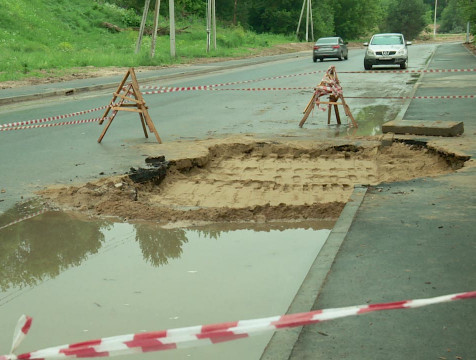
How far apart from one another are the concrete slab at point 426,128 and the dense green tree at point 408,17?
10781cm

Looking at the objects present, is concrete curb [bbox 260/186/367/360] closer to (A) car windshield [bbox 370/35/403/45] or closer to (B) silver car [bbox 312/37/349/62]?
(A) car windshield [bbox 370/35/403/45]

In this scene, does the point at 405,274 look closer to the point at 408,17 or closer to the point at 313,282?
the point at 313,282

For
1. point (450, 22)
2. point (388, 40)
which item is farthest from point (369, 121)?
point (450, 22)

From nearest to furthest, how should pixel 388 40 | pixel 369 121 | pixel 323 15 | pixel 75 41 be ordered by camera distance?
pixel 369 121, pixel 388 40, pixel 75 41, pixel 323 15

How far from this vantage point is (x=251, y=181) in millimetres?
9078

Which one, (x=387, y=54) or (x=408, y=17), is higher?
→ (x=408, y=17)

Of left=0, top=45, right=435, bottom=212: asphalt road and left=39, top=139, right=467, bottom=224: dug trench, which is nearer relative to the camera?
left=39, top=139, right=467, bottom=224: dug trench

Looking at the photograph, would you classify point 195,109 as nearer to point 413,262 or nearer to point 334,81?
point 334,81

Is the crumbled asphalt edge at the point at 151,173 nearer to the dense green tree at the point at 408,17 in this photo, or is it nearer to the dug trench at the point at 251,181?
the dug trench at the point at 251,181

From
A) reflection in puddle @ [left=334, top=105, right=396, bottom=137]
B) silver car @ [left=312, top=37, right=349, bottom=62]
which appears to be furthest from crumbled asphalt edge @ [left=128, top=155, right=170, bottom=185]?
silver car @ [left=312, top=37, right=349, bottom=62]

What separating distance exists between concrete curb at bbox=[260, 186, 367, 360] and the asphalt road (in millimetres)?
3938

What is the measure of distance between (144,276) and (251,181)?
355 cm

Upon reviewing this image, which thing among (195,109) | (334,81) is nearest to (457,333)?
(334,81)

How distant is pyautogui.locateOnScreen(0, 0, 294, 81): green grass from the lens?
32338 millimetres
